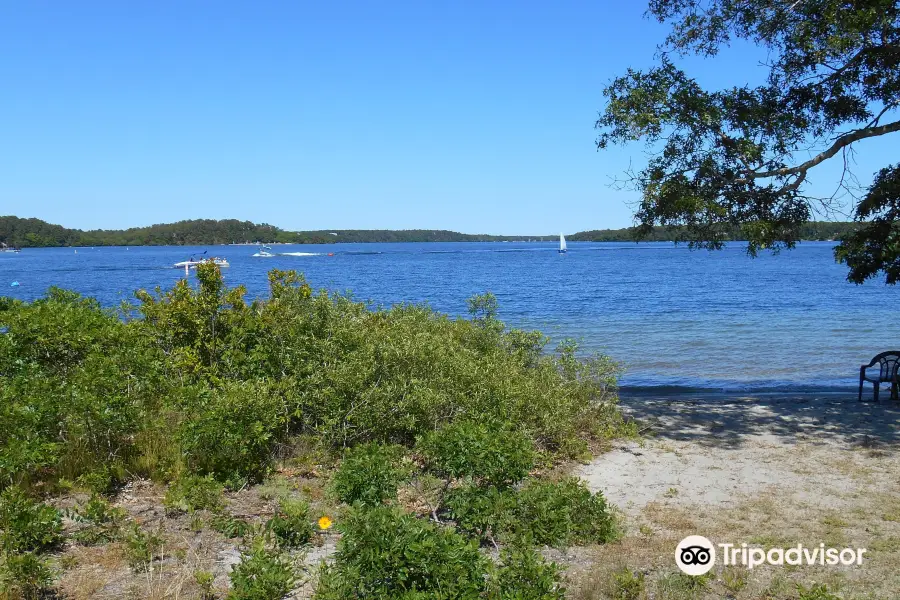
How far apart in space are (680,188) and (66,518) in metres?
8.09

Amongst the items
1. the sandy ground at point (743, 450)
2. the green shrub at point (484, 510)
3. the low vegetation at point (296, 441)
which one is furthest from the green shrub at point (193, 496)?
the sandy ground at point (743, 450)

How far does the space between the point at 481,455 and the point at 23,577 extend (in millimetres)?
3138

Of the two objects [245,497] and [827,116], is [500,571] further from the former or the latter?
[827,116]

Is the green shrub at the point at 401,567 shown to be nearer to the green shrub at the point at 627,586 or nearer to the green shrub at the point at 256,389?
the green shrub at the point at 627,586

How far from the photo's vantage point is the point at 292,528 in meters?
5.27

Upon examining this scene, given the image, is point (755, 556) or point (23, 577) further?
point (755, 556)

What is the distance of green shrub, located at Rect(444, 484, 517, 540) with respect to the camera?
523cm

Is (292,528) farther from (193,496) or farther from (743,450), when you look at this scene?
(743,450)

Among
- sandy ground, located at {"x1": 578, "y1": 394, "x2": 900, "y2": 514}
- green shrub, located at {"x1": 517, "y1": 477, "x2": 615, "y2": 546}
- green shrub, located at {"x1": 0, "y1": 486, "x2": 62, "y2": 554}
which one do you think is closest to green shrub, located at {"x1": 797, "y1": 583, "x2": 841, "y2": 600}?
green shrub, located at {"x1": 517, "y1": 477, "x2": 615, "y2": 546}

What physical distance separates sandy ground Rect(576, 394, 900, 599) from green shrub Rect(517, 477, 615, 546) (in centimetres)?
18

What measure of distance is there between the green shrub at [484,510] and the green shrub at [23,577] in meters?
2.69

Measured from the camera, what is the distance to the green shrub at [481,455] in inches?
224

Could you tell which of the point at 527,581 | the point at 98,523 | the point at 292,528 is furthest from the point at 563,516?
the point at 98,523

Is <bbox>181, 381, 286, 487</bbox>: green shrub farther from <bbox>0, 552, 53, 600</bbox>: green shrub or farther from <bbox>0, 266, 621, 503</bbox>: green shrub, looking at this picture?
<bbox>0, 552, 53, 600</bbox>: green shrub
